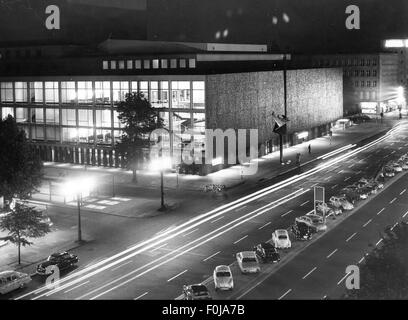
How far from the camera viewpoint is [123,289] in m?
35.8

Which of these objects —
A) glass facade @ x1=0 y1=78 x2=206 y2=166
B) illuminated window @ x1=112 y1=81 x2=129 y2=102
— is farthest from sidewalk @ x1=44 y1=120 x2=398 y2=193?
illuminated window @ x1=112 y1=81 x2=129 y2=102

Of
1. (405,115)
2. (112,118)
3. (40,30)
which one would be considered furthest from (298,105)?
(405,115)

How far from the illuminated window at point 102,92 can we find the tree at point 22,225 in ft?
138

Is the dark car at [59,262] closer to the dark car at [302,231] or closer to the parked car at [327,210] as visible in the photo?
the dark car at [302,231]

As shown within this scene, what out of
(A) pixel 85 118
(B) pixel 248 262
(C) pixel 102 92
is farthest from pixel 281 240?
(A) pixel 85 118

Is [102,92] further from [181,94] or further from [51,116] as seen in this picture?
[181,94]

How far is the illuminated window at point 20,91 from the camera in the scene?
91.8 metres

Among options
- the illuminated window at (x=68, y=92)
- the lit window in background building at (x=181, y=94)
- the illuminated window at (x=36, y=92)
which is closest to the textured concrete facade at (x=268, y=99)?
the lit window in background building at (x=181, y=94)

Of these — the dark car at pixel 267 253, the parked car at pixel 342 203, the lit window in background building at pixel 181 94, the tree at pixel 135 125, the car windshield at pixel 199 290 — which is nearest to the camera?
the car windshield at pixel 199 290

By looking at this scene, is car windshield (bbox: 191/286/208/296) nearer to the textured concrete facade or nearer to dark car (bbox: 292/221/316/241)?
dark car (bbox: 292/221/316/241)

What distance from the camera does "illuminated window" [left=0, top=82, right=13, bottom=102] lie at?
93.1 meters

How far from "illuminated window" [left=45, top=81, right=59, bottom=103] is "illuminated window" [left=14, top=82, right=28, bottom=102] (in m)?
4.32

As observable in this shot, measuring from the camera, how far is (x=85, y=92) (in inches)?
3406

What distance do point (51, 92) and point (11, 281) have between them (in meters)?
56.5
